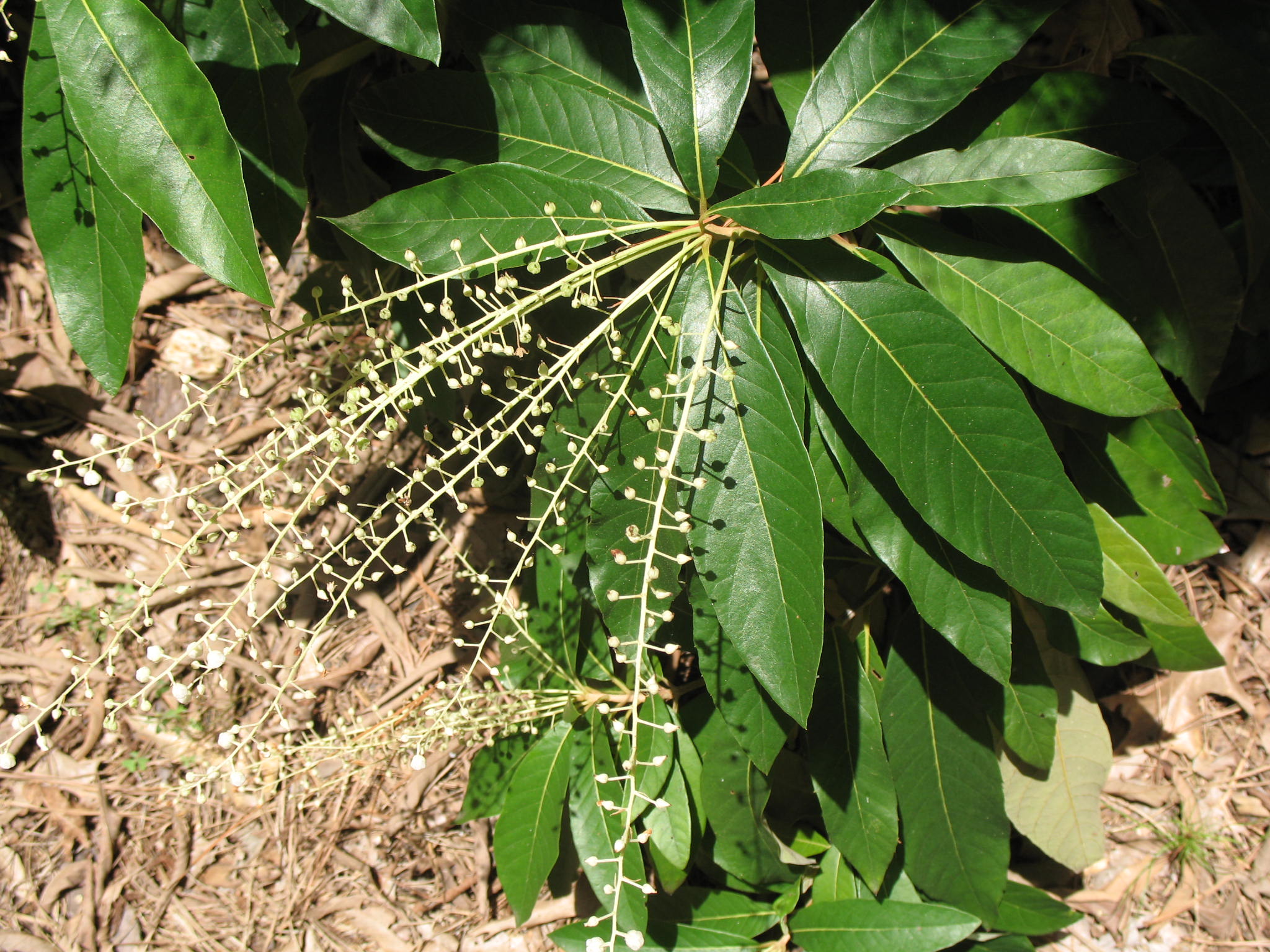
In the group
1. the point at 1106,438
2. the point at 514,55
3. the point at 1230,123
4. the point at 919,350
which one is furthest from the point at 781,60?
the point at 1106,438

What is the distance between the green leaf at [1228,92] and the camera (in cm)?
135

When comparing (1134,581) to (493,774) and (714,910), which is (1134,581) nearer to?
(714,910)

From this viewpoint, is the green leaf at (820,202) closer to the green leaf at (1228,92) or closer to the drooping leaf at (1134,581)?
the green leaf at (1228,92)

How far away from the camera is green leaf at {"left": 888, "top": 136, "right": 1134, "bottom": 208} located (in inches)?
45.4

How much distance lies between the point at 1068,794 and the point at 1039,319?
4.17 feet

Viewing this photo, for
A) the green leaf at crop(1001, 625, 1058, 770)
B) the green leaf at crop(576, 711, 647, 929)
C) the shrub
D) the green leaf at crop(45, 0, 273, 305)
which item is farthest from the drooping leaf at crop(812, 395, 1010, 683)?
the green leaf at crop(45, 0, 273, 305)

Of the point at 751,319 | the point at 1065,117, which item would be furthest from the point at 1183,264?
the point at 751,319

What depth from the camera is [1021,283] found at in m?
1.27

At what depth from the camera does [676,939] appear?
174cm

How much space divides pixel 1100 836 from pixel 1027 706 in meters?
0.51

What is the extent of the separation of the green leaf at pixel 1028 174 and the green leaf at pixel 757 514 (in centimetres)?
36

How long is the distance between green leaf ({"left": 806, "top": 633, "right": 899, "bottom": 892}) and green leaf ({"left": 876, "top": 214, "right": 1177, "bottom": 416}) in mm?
725

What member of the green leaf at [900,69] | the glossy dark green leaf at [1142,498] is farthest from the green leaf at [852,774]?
the green leaf at [900,69]

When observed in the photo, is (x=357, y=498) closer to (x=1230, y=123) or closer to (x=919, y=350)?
(x=919, y=350)
